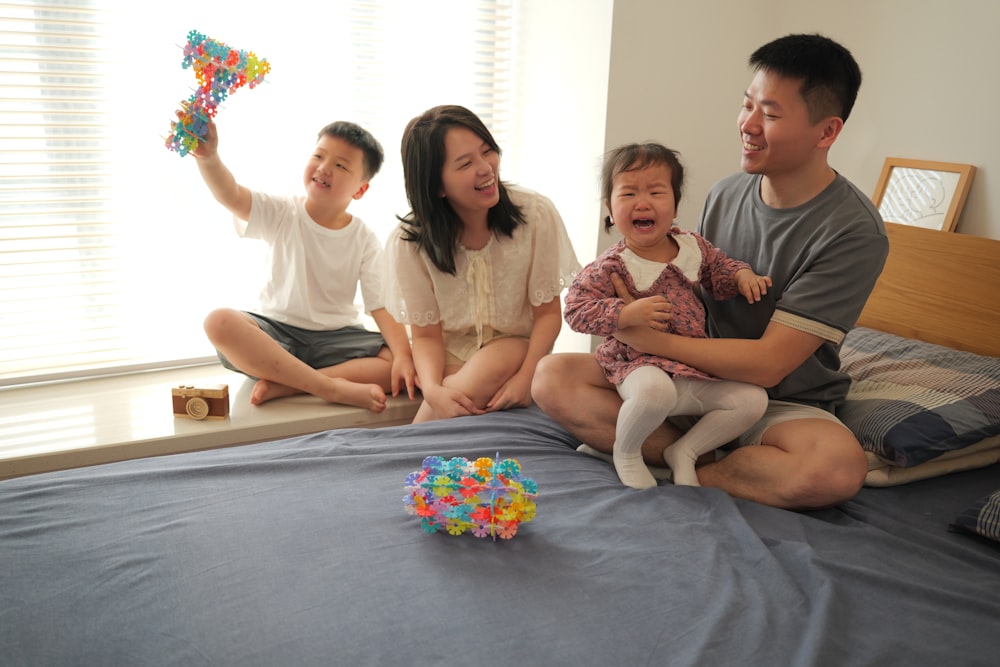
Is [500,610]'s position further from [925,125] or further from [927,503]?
[925,125]

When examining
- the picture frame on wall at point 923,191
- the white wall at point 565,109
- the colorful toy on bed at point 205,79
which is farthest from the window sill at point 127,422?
the picture frame on wall at point 923,191

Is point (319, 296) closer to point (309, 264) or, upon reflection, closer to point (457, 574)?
point (309, 264)

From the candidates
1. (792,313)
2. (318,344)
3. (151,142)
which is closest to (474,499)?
(792,313)

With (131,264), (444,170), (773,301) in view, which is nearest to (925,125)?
(773,301)

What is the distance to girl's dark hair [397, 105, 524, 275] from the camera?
2.08 m

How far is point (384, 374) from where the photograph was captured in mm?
2441

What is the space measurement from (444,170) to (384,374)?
671 millimetres

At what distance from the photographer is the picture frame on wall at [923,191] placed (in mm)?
2367

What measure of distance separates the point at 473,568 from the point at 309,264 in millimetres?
1410

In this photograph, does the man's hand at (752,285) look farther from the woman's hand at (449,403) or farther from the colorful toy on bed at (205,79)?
the colorful toy on bed at (205,79)

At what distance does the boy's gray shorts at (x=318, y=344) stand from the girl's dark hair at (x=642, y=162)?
3.37 ft

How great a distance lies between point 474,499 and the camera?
1406mm

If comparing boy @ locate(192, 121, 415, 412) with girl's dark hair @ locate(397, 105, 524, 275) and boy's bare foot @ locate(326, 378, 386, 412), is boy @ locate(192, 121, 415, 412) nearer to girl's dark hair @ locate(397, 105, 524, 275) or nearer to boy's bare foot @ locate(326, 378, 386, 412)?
boy's bare foot @ locate(326, 378, 386, 412)

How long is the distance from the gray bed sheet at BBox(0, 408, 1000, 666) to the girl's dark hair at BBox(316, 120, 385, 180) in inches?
42.4
